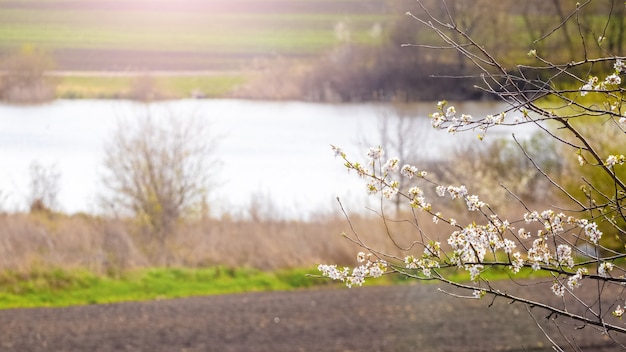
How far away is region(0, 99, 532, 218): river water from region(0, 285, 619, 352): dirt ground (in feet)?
8.93

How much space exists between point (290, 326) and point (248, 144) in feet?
31.4

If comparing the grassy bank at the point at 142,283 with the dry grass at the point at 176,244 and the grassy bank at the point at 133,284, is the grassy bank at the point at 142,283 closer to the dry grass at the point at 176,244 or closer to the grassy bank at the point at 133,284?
the grassy bank at the point at 133,284

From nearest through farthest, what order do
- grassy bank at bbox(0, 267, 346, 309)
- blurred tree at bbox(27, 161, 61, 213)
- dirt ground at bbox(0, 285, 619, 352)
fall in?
1. dirt ground at bbox(0, 285, 619, 352)
2. grassy bank at bbox(0, 267, 346, 309)
3. blurred tree at bbox(27, 161, 61, 213)

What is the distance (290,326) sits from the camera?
607cm

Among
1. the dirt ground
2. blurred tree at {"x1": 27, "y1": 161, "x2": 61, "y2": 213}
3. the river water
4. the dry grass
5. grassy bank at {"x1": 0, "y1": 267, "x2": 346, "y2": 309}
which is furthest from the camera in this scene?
blurred tree at {"x1": 27, "y1": 161, "x2": 61, "y2": 213}

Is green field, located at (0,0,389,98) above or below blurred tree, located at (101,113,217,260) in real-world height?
above

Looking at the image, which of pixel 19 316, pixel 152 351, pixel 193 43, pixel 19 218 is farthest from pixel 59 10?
pixel 152 351

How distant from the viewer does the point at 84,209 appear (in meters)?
10.6

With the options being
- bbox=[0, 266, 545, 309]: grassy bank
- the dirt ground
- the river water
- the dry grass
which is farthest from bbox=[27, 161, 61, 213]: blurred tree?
the dirt ground

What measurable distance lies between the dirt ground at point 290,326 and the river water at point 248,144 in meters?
2.72

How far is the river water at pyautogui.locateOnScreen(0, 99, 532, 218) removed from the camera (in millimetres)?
10719

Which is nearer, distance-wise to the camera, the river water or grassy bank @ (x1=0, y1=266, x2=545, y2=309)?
grassy bank @ (x1=0, y1=266, x2=545, y2=309)

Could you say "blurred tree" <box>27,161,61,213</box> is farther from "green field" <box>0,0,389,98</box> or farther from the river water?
"green field" <box>0,0,389,98</box>

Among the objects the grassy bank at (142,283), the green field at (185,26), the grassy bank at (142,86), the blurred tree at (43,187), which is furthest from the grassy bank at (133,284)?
the green field at (185,26)
